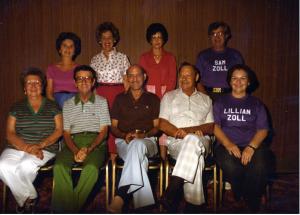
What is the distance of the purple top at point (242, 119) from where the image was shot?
3.36 meters

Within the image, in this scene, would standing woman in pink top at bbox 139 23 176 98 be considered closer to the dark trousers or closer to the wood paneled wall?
the wood paneled wall

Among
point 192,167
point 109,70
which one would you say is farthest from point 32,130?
point 192,167

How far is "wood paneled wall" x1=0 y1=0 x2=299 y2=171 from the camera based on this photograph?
4.43m

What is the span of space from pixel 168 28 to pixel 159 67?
795 mm

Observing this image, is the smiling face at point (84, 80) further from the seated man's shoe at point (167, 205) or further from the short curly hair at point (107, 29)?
the seated man's shoe at point (167, 205)

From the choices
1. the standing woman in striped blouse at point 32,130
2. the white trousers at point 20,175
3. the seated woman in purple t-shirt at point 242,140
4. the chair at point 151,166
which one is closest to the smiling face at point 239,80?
the seated woman in purple t-shirt at point 242,140

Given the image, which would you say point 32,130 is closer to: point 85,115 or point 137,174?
point 85,115

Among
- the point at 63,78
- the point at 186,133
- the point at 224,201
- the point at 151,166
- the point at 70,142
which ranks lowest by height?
the point at 224,201

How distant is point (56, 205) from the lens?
9.82 ft

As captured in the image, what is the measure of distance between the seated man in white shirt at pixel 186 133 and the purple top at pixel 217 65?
1.74ft

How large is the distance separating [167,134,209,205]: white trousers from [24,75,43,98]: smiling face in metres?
1.65

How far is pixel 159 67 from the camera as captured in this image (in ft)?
13.0

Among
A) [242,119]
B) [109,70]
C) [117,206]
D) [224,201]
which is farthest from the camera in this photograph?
[109,70]

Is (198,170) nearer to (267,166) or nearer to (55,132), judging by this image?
(267,166)
